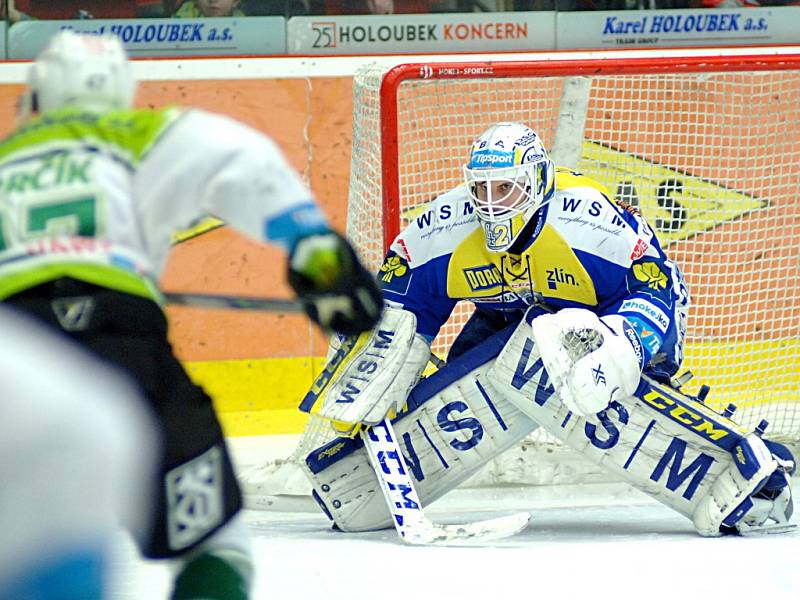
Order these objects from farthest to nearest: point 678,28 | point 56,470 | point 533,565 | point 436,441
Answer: point 678,28, point 436,441, point 533,565, point 56,470

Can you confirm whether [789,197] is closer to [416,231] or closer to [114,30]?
→ [416,231]

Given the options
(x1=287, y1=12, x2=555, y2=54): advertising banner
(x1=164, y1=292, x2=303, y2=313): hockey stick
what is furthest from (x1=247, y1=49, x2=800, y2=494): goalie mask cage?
(x1=164, y1=292, x2=303, y2=313): hockey stick

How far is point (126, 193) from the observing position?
1688 mm

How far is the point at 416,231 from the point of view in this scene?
3637mm

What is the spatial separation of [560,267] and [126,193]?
1943mm

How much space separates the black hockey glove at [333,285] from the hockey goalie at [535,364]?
5.00 ft

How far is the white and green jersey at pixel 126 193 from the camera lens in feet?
5.37

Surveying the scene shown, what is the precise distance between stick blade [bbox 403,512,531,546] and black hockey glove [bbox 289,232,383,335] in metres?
1.57

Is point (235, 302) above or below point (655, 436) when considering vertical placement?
above

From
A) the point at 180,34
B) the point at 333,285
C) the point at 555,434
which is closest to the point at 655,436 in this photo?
the point at 555,434

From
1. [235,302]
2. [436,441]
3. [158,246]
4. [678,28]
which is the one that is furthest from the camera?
[678,28]

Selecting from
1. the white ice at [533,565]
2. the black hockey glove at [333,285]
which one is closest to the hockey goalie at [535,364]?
the white ice at [533,565]

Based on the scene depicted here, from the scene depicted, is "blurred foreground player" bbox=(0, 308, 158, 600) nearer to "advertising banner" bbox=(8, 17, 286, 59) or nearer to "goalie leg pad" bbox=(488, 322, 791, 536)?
"goalie leg pad" bbox=(488, 322, 791, 536)

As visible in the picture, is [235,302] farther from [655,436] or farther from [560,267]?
[655,436]
